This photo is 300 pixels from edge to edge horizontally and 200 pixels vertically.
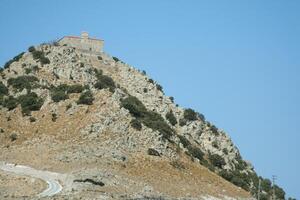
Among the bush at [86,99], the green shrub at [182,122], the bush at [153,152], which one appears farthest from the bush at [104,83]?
the bush at [153,152]

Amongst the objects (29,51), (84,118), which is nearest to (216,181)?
(84,118)

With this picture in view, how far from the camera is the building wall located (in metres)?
143

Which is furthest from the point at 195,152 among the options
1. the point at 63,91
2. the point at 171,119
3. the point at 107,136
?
the point at 63,91

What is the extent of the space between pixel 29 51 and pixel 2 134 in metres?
31.9

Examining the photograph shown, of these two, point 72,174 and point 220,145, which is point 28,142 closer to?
point 72,174

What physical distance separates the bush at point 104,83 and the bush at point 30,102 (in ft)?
44.3

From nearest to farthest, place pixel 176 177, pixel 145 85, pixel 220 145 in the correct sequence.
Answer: pixel 176 177
pixel 220 145
pixel 145 85

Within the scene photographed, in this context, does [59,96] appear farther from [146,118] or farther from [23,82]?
[146,118]

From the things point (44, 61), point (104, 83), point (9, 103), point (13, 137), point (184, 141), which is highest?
point (44, 61)

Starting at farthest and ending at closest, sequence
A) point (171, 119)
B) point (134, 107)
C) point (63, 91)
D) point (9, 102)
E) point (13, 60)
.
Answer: point (13, 60) → point (171, 119) → point (63, 91) → point (9, 102) → point (134, 107)

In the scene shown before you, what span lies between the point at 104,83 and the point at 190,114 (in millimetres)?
18359

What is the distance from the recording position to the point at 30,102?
113m

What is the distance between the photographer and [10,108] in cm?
11375

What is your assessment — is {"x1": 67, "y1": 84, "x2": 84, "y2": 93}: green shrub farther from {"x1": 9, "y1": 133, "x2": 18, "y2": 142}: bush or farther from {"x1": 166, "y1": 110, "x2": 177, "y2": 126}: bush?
{"x1": 166, "y1": 110, "x2": 177, "y2": 126}: bush
